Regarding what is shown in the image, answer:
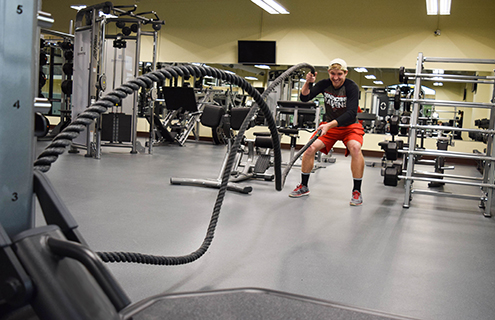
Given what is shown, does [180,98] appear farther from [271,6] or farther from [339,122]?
[339,122]

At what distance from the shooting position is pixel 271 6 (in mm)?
9648

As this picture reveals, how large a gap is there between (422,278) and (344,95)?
7.37 ft

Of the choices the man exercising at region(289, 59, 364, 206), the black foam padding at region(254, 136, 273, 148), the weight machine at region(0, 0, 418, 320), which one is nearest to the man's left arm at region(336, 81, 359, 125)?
the man exercising at region(289, 59, 364, 206)

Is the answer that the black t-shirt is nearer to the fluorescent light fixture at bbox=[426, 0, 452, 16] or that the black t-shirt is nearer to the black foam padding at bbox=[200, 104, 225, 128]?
the black foam padding at bbox=[200, 104, 225, 128]

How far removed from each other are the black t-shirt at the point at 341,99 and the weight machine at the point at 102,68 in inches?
128

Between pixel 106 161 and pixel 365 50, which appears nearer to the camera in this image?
pixel 106 161

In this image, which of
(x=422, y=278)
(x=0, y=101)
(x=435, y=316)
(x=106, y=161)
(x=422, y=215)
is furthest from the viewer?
(x=106, y=161)

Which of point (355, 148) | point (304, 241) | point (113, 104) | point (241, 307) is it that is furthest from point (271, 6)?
point (113, 104)

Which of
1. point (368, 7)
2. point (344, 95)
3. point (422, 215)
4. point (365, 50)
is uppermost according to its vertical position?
point (368, 7)

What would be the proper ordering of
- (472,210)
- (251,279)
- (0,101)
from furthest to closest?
(472,210), (251,279), (0,101)

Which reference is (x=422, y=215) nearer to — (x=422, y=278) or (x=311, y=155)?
(x=311, y=155)

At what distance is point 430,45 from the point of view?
968cm

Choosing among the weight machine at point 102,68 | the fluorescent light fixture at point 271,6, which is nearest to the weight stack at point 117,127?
the weight machine at point 102,68

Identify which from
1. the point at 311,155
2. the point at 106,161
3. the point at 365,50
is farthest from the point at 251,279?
the point at 365,50
